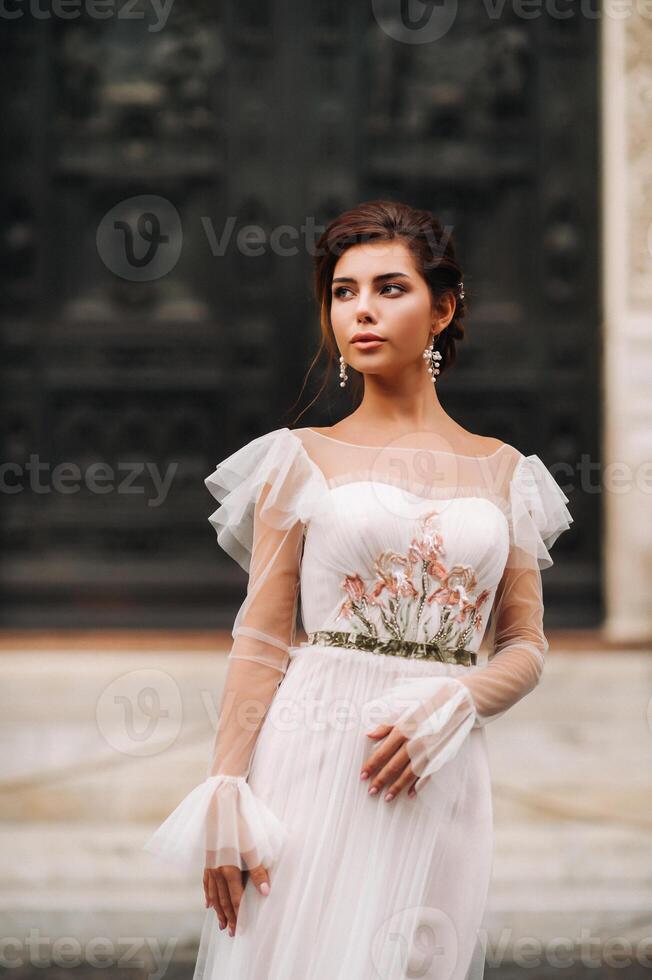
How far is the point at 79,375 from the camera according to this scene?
A: 708 centimetres

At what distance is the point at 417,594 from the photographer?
6.30 ft

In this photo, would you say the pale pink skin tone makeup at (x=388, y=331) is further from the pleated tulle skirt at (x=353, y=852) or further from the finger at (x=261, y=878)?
the finger at (x=261, y=878)

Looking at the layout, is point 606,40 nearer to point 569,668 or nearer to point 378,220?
point 569,668

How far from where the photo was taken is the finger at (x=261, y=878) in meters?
1.85

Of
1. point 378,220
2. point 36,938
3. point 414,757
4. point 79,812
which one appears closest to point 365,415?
point 378,220

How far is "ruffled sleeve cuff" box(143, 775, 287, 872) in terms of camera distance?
1843 millimetres

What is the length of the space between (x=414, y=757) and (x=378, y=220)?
2.84 feet

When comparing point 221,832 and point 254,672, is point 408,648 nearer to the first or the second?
point 254,672

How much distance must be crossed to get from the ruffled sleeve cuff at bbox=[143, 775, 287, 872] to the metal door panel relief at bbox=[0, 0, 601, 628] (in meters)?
5.03

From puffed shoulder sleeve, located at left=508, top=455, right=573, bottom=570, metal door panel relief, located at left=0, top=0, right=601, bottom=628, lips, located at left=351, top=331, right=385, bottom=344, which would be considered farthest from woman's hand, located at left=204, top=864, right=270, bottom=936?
metal door panel relief, located at left=0, top=0, right=601, bottom=628

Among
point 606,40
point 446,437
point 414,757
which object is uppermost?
point 606,40

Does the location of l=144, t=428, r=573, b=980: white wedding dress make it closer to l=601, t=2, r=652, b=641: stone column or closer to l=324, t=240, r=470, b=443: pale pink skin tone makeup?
l=324, t=240, r=470, b=443: pale pink skin tone makeup

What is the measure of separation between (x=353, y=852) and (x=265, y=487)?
0.60 meters

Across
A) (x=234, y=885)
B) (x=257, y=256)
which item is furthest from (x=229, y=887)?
(x=257, y=256)
